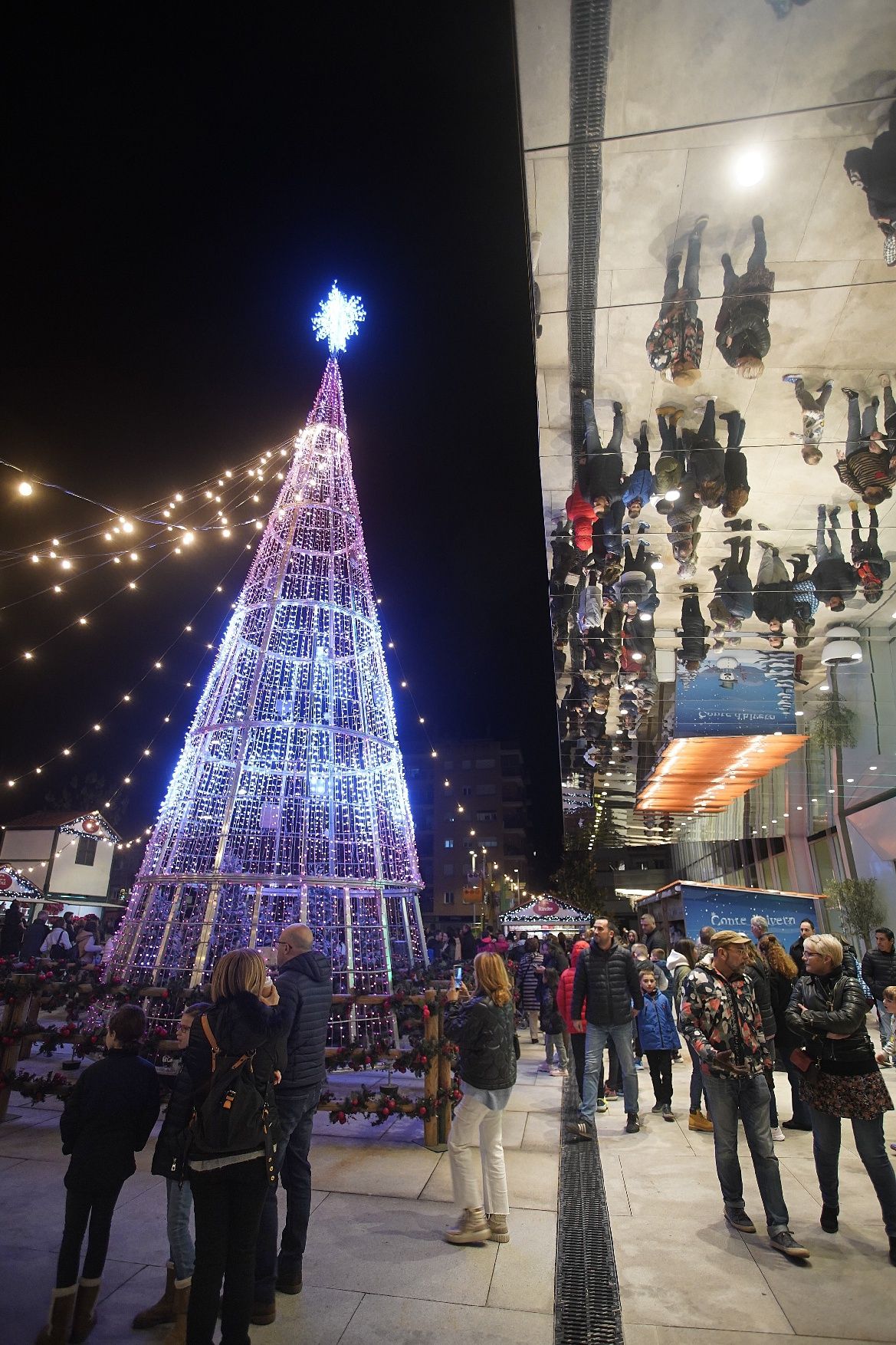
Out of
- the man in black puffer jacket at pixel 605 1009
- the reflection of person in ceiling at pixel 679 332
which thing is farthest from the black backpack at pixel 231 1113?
the reflection of person in ceiling at pixel 679 332

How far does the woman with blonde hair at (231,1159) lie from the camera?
2438 millimetres

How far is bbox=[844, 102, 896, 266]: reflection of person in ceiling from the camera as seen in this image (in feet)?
11.8

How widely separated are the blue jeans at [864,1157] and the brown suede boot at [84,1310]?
358 cm

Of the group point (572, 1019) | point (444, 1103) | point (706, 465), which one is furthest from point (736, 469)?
point (444, 1103)

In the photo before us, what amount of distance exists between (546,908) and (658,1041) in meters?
15.4

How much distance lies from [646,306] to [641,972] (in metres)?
6.36

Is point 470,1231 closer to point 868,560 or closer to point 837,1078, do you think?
point 837,1078

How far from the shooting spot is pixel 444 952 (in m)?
15.2

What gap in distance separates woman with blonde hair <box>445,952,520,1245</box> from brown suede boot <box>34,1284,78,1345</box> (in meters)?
1.85

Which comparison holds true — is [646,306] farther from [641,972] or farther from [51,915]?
[51,915]

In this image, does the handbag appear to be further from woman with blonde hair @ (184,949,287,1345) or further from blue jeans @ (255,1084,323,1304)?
woman with blonde hair @ (184,949,287,1345)

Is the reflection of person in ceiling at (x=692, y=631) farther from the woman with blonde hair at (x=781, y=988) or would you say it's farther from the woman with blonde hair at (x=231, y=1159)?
the woman with blonde hair at (x=231, y=1159)

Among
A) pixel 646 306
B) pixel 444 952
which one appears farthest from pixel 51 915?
pixel 646 306

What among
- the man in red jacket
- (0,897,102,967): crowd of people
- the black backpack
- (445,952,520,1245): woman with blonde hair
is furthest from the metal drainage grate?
(0,897,102,967): crowd of people
